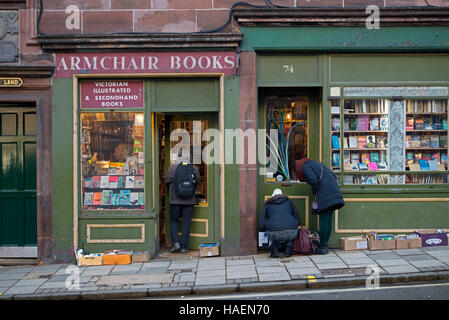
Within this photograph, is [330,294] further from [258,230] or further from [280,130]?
[280,130]

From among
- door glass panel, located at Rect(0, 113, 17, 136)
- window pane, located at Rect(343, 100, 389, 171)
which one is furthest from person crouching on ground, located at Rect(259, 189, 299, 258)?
door glass panel, located at Rect(0, 113, 17, 136)

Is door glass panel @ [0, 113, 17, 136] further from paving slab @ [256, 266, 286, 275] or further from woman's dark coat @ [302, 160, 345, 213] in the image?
woman's dark coat @ [302, 160, 345, 213]

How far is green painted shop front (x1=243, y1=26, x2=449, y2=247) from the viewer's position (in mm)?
8852

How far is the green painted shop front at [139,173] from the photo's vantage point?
347 inches

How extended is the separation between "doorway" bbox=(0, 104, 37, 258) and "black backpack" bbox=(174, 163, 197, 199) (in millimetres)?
3015

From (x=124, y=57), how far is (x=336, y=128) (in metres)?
4.58

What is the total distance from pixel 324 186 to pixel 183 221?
3037 millimetres

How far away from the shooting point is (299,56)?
8.99 meters

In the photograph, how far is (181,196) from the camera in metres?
9.11

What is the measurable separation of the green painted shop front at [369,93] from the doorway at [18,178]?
4.76 metres

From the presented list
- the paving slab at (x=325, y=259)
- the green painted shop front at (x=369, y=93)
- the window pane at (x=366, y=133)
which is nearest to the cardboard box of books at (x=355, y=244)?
the green painted shop front at (x=369, y=93)

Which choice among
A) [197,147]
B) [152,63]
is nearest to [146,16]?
[152,63]

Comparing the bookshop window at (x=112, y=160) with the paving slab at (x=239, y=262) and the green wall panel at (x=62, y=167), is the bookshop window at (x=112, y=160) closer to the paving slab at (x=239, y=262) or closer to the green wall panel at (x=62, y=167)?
the green wall panel at (x=62, y=167)

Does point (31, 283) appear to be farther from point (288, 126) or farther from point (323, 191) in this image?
point (288, 126)
